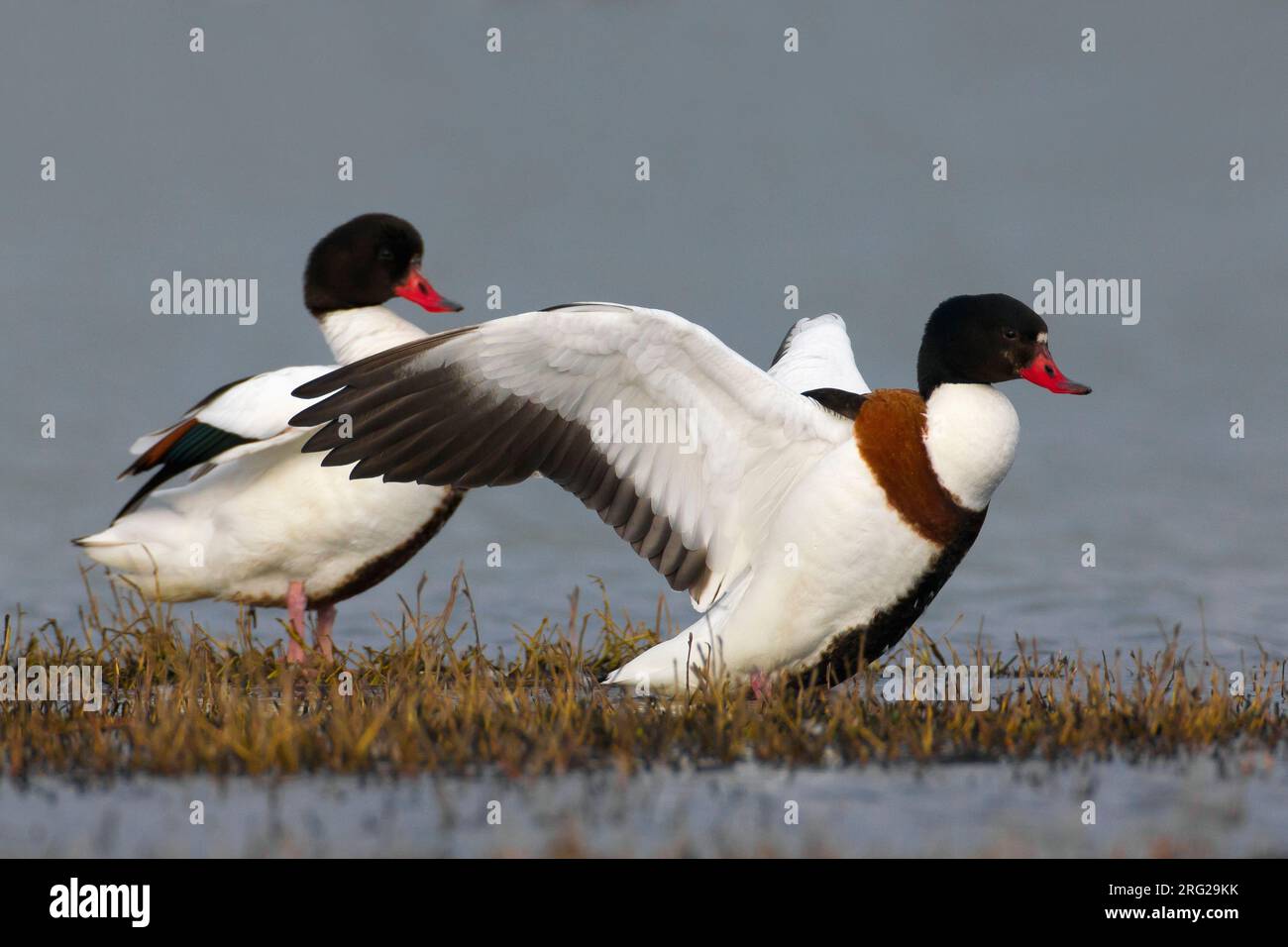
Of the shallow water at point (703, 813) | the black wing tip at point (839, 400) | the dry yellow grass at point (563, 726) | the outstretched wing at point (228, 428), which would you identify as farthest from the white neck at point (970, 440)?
the outstretched wing at point (228, 428)

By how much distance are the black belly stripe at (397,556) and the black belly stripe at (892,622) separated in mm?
1856

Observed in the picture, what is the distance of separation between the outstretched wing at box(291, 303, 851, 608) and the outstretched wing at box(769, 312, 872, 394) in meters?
0.99

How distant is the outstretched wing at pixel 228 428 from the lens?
7.88 meters

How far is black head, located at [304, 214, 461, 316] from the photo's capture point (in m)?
8.66

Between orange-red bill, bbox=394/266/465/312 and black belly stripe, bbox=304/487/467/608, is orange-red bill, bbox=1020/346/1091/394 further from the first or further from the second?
orange-red bill, bbox=394/266/465/312

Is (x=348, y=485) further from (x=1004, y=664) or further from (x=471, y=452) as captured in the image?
(x=1004, y=664)

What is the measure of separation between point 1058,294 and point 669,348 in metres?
1.93

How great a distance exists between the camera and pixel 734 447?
22.7 ft

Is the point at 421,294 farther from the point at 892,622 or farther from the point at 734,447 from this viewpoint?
the point at 892,622

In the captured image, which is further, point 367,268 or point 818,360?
point 367,268

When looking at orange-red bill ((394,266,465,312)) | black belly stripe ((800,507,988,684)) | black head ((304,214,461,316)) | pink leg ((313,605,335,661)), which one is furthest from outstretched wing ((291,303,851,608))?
orange-red bill ((394,266,465,312))

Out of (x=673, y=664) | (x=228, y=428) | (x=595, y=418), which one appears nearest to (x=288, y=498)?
(x=228, y=428)

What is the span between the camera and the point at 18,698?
22.2 ft

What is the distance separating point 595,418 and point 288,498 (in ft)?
5.94
